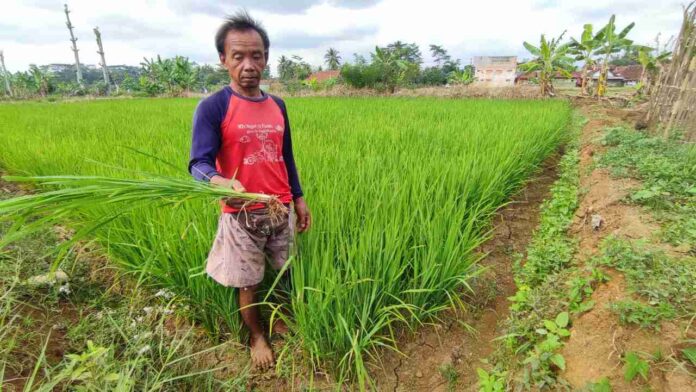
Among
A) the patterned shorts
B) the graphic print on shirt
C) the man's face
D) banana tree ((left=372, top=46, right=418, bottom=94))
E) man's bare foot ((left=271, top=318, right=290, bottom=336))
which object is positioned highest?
banana tree ((left=372, top=46, right=418, bottom=94))

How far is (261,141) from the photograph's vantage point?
141 centimetres

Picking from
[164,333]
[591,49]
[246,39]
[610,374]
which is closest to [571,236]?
[610,374]

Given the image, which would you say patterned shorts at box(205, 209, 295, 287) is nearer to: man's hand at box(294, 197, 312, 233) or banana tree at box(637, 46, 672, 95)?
man's hand at box(294, 197, 312, 233)

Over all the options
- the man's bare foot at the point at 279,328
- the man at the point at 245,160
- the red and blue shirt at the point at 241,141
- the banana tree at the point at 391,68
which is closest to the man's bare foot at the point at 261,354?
the man at the point at 245,160

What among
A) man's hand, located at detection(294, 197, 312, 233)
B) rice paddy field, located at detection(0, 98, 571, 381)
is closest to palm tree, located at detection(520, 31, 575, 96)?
rice paddy field, located at detection(0, 98, 571, 381)

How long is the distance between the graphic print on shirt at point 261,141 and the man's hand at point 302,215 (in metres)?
0.26

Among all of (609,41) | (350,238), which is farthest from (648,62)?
(350,238)

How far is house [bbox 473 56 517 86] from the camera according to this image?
72.4ft

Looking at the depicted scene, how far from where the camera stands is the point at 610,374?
114cm

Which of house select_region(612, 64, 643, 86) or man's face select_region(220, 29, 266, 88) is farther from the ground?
house select_region(612, 64, 643, 86)

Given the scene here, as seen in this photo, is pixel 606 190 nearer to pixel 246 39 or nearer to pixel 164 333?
pixel 246 39

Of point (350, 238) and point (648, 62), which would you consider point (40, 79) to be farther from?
point (648, 62)

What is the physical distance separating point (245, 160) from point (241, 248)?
0.35m

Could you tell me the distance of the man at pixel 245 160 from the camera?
50.6 inches
